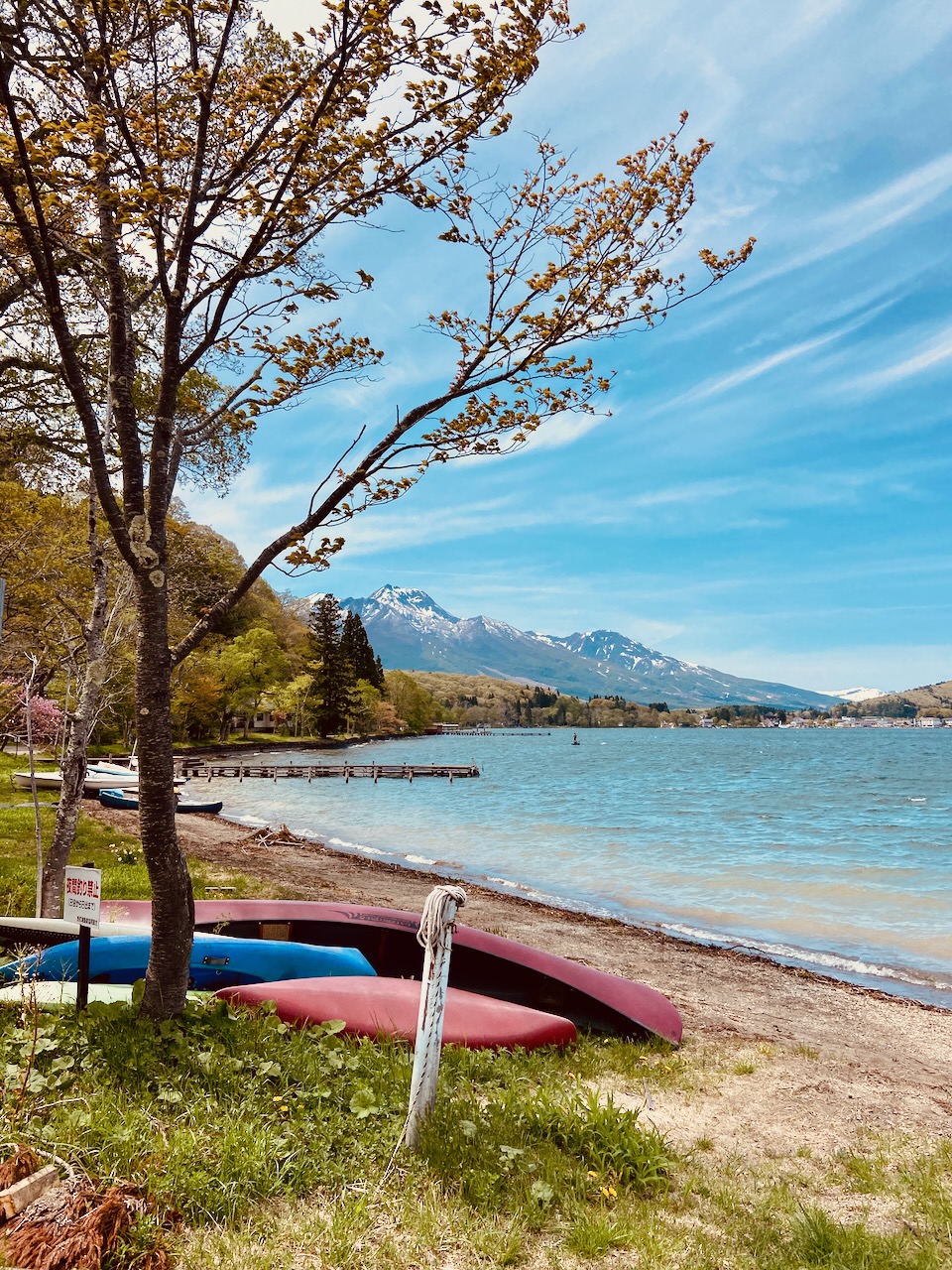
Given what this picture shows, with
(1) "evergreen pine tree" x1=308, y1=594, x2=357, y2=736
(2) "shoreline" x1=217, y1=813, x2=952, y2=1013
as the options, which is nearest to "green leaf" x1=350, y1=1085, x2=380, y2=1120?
(2) "shoreline" x1=217, y1=813, x2=952, y2=1013

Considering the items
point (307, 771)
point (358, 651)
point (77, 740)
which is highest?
point (358, 651)

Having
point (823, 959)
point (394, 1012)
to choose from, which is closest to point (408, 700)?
point (823, 959)

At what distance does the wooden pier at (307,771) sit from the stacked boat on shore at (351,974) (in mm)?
41172

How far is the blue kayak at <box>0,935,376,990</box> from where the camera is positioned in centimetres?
648

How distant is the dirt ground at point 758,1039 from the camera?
19.1 ft

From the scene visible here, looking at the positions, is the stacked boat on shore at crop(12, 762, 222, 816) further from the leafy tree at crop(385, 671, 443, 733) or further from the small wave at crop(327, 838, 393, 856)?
the leafy tree at crop(385, 671, 443, 733)

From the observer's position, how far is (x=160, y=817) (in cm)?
494

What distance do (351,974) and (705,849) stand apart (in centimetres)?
2089

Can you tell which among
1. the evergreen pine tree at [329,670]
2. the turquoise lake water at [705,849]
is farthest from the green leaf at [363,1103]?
the evergreen pine tree at [329,670]

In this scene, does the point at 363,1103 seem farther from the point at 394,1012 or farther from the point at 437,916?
the point at 394,1012

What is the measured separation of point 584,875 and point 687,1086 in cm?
1505

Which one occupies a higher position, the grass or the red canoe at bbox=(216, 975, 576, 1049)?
the red canoe at bbox=(216, 975, 576, 1049)

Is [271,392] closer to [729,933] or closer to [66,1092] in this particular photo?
[66,1092]

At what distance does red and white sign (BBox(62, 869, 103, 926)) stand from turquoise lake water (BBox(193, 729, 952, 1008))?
11851 mm
